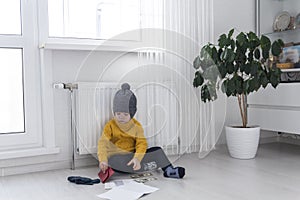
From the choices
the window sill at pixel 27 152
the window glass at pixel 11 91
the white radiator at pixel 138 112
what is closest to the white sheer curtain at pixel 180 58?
the white radiator at pixel 138 112

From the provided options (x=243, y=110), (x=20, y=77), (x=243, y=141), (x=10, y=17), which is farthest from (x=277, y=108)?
(x=10, y=17)

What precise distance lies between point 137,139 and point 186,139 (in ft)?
1.62

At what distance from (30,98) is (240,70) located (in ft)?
4.09

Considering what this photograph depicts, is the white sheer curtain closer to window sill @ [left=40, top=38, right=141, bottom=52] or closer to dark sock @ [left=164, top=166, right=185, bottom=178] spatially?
window sill @ [left=40, top=38, right=141, bottom=52]

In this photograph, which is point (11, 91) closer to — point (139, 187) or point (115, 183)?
point (115, 183)

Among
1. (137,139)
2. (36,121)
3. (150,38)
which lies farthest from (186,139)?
(36,121)

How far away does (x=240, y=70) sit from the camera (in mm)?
2088

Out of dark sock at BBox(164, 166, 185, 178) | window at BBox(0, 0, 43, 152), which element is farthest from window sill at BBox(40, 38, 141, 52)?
dark sock at BBox(164, 166, 185, 178)

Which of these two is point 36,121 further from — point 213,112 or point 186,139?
point 213,112

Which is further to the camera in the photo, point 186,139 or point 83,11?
point 186,139

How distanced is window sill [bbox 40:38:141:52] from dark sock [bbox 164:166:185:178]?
2.65 feet

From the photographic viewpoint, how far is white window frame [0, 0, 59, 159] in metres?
1.93

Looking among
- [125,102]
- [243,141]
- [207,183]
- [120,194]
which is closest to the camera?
[120,194]

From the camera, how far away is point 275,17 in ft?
8.95
